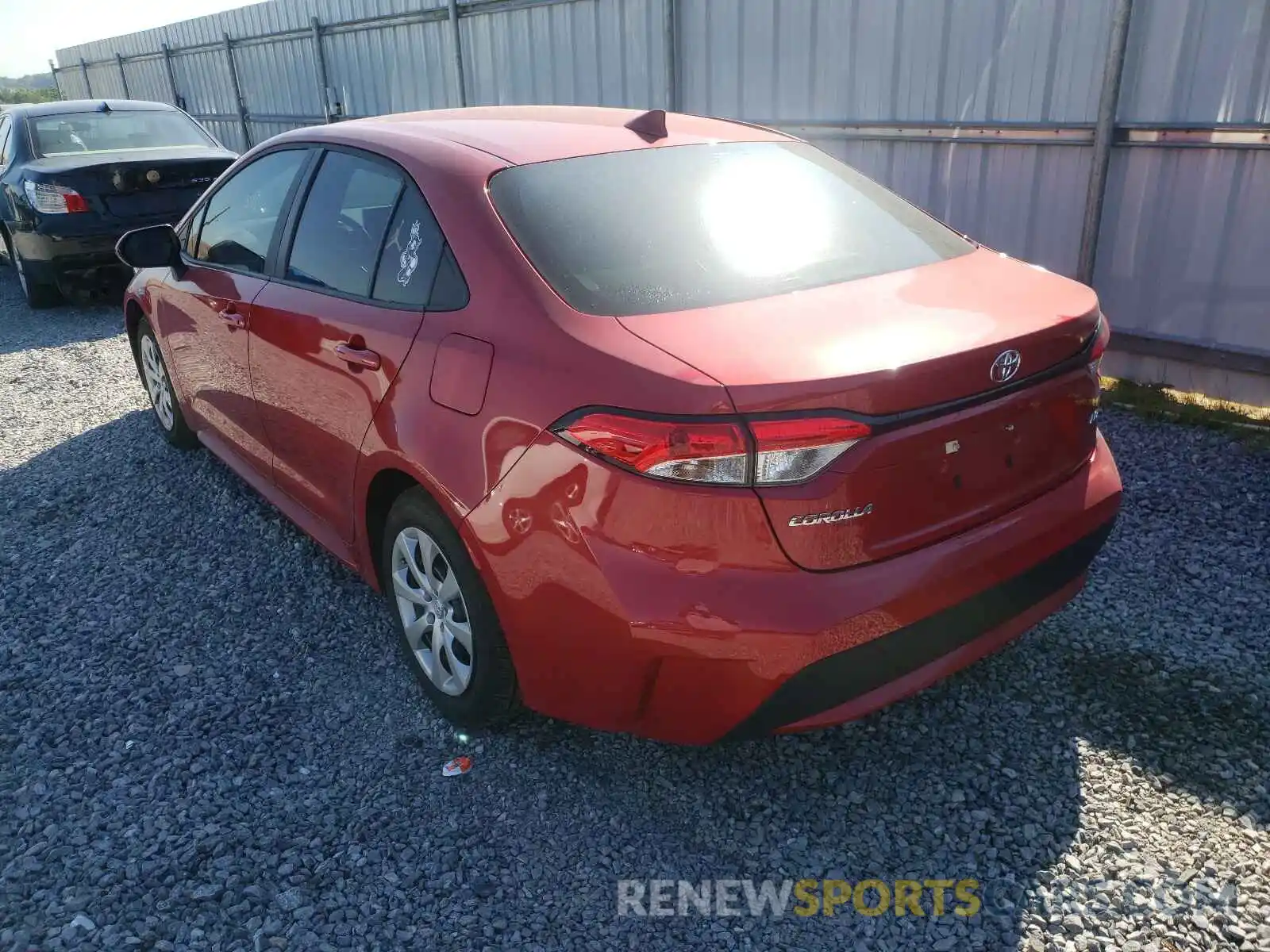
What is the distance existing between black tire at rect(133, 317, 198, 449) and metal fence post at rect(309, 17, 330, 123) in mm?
8272

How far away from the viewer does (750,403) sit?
1.97m

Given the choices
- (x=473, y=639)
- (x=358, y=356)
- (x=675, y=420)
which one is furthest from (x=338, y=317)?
(x=675, y=420)

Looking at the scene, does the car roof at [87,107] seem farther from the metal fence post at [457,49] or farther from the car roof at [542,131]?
the car roof at [542,131]

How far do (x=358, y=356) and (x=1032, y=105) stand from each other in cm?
448

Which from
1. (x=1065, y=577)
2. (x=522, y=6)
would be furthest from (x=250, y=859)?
(x=522, y=6)

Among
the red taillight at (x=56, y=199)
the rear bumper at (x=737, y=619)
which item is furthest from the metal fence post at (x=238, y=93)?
the rear bumper at (x=737, y=619)

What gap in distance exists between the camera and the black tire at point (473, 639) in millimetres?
2545

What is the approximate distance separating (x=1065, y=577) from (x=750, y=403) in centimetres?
115

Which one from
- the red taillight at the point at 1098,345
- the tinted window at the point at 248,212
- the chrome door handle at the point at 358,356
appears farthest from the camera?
the tinted window at the point at 248,212

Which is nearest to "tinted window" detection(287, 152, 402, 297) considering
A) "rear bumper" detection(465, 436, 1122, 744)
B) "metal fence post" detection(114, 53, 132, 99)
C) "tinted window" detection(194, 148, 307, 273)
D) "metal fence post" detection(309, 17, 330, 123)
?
"tinted window" detection(194, 148, 307, 273)

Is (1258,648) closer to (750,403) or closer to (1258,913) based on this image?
(1258,913)

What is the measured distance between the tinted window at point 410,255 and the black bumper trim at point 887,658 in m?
1.41

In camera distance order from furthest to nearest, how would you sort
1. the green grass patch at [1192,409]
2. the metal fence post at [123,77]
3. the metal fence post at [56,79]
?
the metal fence post at [56,79], the metal fence post at [123,77], the green grass patch at [1192,409]

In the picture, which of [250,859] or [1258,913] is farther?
[250,859]
